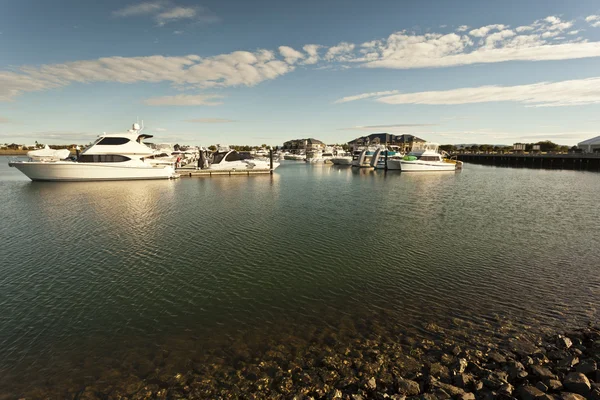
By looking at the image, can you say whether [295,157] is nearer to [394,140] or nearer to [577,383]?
[394,140]

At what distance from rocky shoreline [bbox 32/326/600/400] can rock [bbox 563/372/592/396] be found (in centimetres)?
2

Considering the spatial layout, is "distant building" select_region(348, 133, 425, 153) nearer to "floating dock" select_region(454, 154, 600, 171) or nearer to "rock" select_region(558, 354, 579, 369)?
"floating dock" select_region(454, 154, 600, 171)

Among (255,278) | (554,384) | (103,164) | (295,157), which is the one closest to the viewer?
(554,384)

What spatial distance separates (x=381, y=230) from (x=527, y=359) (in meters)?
12.1

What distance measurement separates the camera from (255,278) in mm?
12281

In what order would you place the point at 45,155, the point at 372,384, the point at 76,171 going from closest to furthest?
the point at 372,384 → the point at 76,171 → the point at 45,155

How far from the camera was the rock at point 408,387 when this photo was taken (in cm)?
642

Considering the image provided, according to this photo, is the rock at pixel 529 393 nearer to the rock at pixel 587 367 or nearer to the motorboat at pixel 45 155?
the rock at pixel 587 367

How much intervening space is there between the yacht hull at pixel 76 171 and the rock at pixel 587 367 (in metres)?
49.6

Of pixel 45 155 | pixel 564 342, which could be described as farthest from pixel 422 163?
pixel 45 155

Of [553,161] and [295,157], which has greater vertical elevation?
[295,157]

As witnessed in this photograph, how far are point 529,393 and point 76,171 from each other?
2026 inches

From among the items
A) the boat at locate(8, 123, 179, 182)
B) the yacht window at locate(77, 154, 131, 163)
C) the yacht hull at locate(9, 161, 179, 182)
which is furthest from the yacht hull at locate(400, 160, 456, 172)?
the yacht window at locate(77, 154, 131, 163)

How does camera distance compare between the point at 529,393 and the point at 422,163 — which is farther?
the point at 422,163
